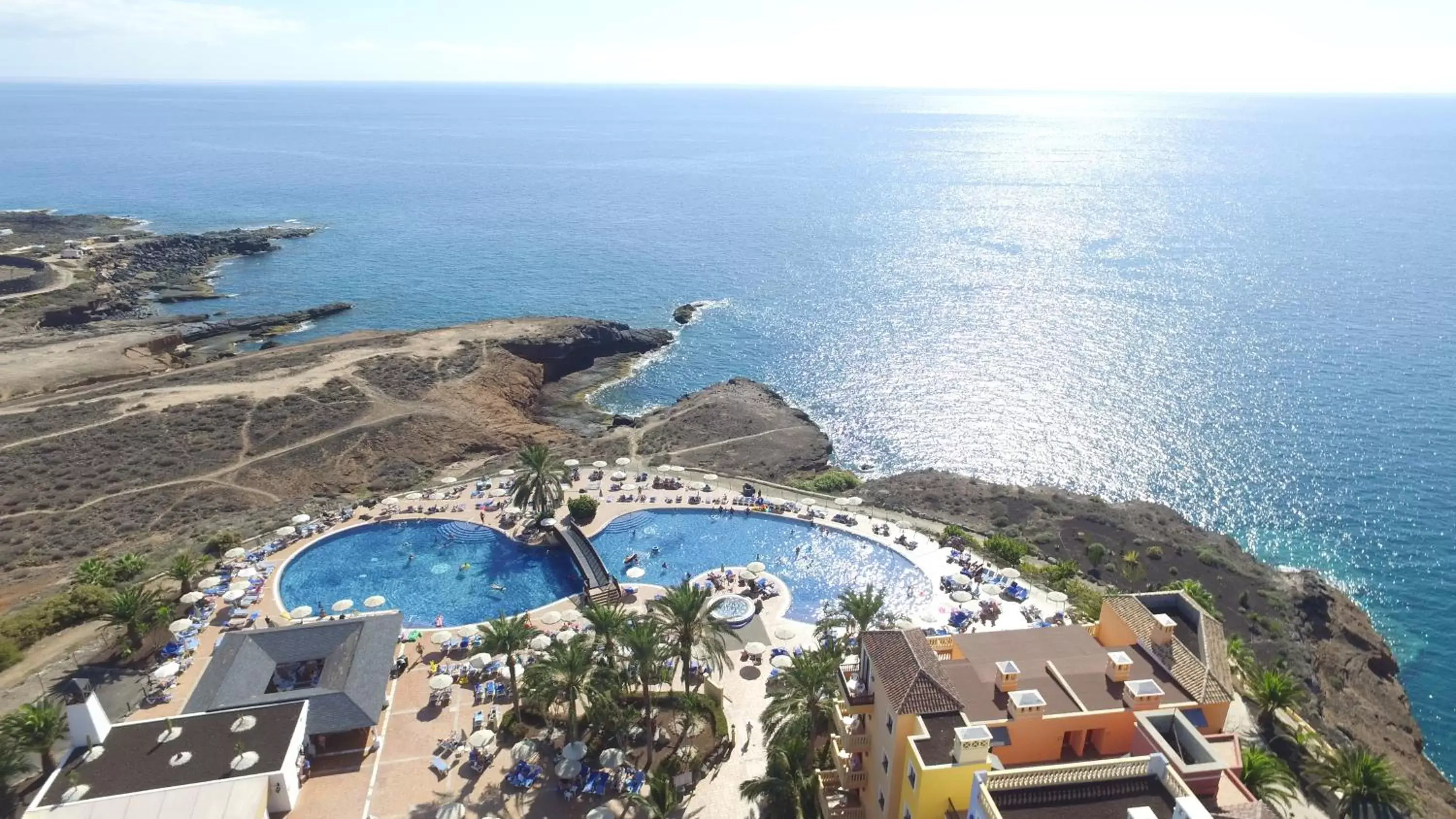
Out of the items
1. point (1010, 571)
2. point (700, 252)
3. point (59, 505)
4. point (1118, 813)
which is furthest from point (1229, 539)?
point (700, 252)

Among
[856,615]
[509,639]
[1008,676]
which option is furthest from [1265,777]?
[509,639]

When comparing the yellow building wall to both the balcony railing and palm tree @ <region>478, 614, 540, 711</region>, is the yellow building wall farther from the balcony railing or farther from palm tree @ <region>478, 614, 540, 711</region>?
palm tree @ <region>478, 614, 540, 711</region>

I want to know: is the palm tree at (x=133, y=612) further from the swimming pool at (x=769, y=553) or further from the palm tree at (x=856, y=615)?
the palm tree at (x=856, y=615)

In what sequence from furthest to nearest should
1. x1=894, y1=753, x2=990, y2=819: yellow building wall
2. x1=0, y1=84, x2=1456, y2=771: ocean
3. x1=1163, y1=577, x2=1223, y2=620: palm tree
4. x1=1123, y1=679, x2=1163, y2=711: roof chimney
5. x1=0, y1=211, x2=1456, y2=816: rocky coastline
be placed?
1. x1=0, y1=84, x2=1456, y2=771: ocean
2. x1=0, y1=211, x2=1456, y2=816: rocky coastline
3. x1=1163, y1=577, x2=1223, y2=620: palm tree
4. x1=1123, y1=679, x2=1163, y2=711: roof chimney
5. x1=894, y1=753, x2=990, y2=819: yellow building wall

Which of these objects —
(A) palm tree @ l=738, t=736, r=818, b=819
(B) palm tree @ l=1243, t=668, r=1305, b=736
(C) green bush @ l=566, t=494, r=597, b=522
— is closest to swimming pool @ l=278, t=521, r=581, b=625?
(C) green bush @ l=566, t=494, r=597, b=522

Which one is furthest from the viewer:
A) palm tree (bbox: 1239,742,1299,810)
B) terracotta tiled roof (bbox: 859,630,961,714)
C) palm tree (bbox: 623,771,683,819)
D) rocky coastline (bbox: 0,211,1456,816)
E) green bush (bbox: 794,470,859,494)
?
green bush (bbox: 794,470,859,494)

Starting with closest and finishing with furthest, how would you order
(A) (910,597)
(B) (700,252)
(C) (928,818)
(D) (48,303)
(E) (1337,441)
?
(C) (928,818), (A) (910,597), (E) (1337,441), (D) (48,303), (B) (700,252)

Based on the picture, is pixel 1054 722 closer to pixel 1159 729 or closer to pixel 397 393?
pixel 1159 729
